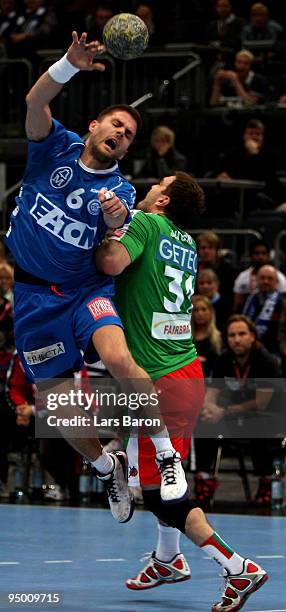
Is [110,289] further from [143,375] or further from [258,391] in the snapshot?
[258,391]

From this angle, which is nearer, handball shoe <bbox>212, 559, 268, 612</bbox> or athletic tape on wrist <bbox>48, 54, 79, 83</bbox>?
handball shoe <bbox>212, 559, 268, 612</bbox>

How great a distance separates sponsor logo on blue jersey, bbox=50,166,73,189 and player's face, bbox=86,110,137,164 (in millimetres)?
184

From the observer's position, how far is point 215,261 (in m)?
15.9

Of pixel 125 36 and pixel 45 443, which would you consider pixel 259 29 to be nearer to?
pixel 45 443

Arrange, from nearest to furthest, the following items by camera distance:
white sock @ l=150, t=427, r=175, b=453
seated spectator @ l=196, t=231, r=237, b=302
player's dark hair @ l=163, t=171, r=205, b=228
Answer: white sock @ l=150, t=427, r=175, b=453 < player's dark hair @ l=163, t=171, r=205, b=228 < seated spectator @ l=196, t=231, r=237, b=302

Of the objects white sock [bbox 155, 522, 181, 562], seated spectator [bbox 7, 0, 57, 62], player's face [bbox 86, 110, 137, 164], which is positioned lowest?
white sock [bbox 155, 522, 181, 562]

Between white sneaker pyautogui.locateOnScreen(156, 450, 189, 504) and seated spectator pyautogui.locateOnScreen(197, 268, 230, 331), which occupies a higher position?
white sneaker pyautogui.locateOnScreen(156, 450, 189, 504)

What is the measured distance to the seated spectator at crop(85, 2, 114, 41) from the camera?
20406 millimetres

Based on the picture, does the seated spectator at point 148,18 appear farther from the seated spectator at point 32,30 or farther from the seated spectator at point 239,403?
the seated spectator at point 239,403

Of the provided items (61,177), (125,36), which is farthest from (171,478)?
(125,36)

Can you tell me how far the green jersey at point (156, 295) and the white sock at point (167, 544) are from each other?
1014 mm

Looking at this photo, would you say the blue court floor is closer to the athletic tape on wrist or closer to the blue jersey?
the blue jersey

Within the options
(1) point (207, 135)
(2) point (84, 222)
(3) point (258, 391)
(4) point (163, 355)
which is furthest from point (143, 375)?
(1) point (207, 135)

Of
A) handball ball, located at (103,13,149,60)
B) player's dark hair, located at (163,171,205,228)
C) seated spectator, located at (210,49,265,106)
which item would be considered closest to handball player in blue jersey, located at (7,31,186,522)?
player's dark hair, located at (163,171,205,228)
